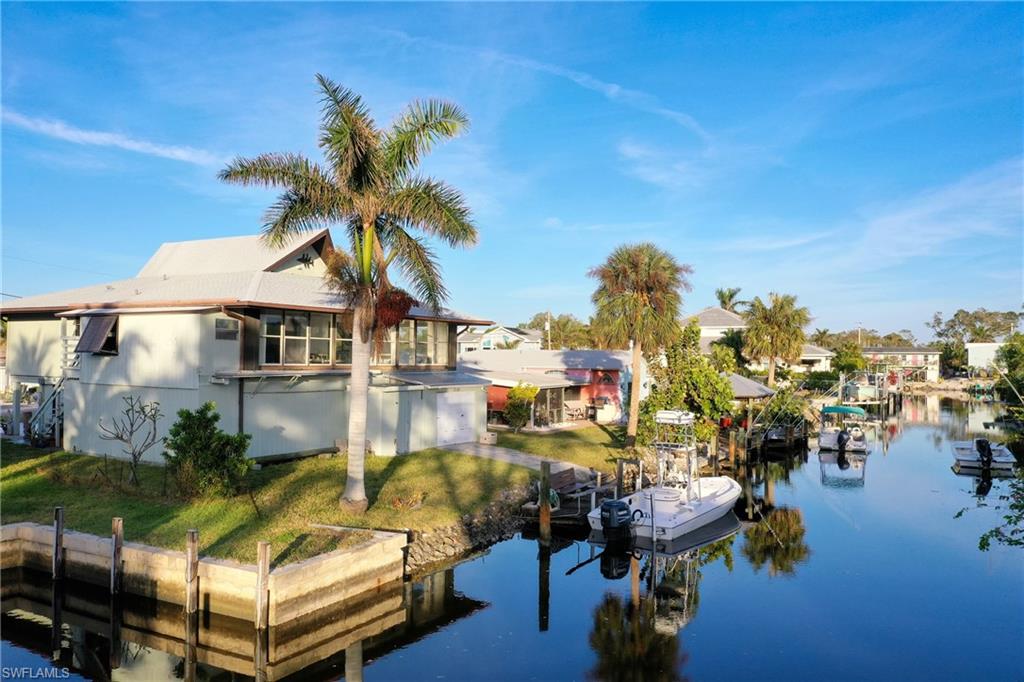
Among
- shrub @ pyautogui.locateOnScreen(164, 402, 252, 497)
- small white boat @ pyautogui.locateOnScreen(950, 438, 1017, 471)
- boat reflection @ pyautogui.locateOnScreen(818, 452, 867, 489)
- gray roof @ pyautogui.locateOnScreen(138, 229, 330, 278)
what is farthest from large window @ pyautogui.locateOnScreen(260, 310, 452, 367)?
small white boat @ pyautogui.locateOnScreen(950, 438, 1017, 471)

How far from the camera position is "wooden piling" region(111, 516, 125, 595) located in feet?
50.0

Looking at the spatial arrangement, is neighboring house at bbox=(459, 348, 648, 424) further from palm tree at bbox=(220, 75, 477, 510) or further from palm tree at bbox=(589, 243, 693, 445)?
palm tree at bbox=(220, 75, 477, 510)

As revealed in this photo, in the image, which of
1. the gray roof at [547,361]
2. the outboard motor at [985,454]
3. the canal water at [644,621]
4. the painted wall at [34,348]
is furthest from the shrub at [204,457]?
the outboard motor at [985,454]

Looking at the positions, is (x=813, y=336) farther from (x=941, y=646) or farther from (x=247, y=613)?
(x=247, y=613)

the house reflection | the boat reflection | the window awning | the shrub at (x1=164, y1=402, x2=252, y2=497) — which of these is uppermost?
the window awning

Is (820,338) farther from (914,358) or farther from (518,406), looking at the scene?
(518,406)

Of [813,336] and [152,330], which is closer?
[152,330]

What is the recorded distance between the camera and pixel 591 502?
23.6m

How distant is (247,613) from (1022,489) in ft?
45.7

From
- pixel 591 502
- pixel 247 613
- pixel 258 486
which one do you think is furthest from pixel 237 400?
pixel 591 502

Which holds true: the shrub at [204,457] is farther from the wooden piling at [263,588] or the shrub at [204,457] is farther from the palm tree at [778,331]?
the palm tree at [778,331]

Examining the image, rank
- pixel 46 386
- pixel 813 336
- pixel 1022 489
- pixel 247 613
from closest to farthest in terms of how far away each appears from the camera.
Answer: pixel 1022 489 → pixel 247 613 → pixel 46 386 → pixel 813 336

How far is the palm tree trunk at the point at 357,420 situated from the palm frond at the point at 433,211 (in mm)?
2789

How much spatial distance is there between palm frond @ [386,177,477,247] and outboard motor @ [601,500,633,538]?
9.17 metres
